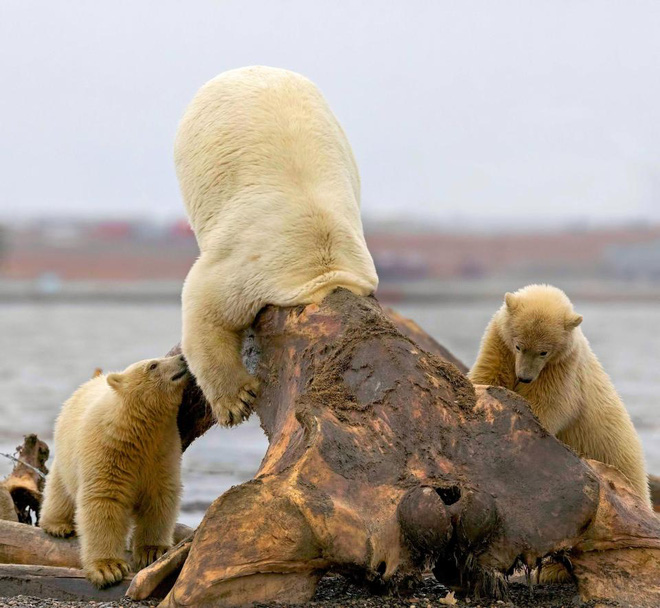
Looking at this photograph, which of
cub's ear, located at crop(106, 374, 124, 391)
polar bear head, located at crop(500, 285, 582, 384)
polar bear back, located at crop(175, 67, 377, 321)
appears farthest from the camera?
cub's ear, located at crop(106, 374, 124, 391)

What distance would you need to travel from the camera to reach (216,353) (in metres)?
5.18

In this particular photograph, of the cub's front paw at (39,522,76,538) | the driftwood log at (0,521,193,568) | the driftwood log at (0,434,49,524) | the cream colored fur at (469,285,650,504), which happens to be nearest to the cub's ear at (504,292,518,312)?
the cream colored fur at (469,285,650,504)

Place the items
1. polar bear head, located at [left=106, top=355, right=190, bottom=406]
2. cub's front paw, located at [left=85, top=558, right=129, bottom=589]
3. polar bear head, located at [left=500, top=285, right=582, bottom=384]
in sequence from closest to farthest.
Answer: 1. cub's front paw, located at [left=85, top=558, right=129, bottom=589]
2. polar bear head, located at [left=500, top=285, right=582, bottom=384]
3. polar bear head, located at [left=106, top=355, right=190, bottom=406]

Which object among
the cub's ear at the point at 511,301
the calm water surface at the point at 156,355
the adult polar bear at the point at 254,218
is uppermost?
the adult polar bear at the point at 254,218

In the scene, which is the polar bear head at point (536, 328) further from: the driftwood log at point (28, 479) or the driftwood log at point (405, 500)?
the driftwood log at point (28, 479)

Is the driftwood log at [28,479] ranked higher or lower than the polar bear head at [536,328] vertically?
lower

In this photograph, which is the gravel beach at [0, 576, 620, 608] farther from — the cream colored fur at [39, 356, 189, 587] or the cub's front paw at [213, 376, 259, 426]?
the cream colored fur at [39, 356, 189, 587]

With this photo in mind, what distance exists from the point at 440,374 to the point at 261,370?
3.03 ft

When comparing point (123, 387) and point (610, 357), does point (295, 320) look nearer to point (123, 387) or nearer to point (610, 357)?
point (123, 387)

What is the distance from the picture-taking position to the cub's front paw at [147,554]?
6215 millimetres

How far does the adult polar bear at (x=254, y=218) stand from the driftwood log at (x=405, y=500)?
43 centimetres

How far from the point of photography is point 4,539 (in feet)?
20.4

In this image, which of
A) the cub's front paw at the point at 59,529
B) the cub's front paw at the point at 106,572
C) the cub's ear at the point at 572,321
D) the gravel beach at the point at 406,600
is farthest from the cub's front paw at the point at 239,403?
the cub's ear at the point at 572,321

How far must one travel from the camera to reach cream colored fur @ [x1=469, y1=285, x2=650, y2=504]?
600 centimetres
